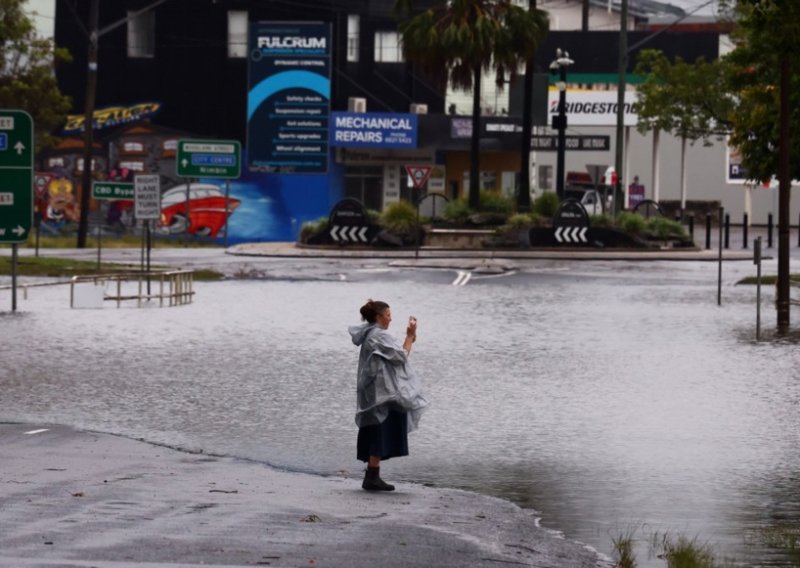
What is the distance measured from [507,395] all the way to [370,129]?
2105 inches

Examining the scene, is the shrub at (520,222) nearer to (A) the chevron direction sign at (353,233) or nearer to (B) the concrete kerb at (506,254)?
(B) the concrete kerb at (506,254)

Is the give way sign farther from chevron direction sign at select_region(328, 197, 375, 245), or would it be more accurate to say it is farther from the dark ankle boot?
the dark ankle boot

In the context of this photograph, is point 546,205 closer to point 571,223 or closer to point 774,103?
point 571,223

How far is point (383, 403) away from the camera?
12320 mm

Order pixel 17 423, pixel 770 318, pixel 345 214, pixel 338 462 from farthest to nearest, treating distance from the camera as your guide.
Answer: pixel 345 214
pixel 770 318
pixel 17 423
pixel 338 462

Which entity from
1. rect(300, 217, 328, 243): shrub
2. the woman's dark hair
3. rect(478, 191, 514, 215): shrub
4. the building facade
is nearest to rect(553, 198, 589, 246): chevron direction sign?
rect(478, 191, 514, 215): shrub

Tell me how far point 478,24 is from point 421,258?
35.6 ft

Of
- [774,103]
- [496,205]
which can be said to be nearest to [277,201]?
[496,205]

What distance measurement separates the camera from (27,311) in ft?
98.2

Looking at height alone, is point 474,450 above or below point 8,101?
below

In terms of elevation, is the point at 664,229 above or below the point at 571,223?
below

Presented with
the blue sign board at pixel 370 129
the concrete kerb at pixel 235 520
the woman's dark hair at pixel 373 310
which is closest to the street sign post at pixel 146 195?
the concrete kerb at pixel 235 520

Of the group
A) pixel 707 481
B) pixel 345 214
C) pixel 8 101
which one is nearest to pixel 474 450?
pixel 707 481

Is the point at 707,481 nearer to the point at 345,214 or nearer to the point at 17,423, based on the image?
the point at 17,423
